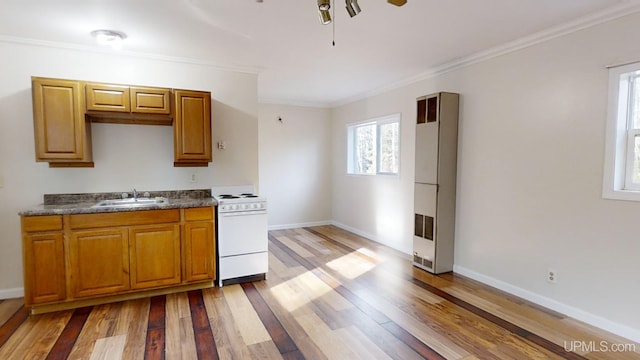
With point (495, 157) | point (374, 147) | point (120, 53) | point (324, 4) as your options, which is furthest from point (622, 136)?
point (120, 53)

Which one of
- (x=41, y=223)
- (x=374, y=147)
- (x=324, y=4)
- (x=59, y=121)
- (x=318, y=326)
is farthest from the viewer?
(x=374, y=147)

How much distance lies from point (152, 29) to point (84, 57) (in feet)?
3.43

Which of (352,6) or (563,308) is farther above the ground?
(352,6)

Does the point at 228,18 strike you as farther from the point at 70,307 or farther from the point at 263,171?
the point at 263,171

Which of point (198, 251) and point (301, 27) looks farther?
point (198, 251)

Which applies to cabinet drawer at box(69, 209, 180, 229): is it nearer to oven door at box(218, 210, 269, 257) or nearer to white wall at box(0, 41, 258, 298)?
oven door at box(218, 210, 269, 257)

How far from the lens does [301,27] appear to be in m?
2.82

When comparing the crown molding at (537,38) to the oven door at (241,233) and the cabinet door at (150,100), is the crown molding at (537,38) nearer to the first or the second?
the oven door at (241,233)

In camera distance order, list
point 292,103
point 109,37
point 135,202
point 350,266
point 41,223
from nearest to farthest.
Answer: point 41,223, point 109,37, point 135,202, point 350,266, point 292,103

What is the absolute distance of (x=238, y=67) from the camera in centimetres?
396

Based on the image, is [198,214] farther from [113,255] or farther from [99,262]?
[99,262]

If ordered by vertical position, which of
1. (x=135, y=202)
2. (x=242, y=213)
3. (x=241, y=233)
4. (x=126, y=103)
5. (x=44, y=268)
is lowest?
(x=44, y=268)

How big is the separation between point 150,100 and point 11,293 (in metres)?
2.28

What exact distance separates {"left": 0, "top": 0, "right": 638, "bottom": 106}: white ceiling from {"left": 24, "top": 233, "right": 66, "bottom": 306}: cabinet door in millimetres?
1819
